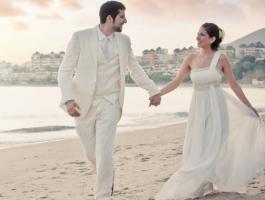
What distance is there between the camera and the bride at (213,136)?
5.79m

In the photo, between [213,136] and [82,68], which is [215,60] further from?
[82,68]

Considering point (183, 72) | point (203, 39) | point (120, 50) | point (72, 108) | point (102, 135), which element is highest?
point (203, 39)

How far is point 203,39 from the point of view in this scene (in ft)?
19.3

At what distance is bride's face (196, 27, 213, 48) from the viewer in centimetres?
587

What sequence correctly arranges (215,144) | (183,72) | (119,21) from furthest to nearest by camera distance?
1. (183,72)
2. (215,144)
3. (119,21)

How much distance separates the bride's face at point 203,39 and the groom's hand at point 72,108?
145 cm

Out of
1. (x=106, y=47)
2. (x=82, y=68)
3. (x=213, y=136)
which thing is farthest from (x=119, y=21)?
(x=213, y=136)

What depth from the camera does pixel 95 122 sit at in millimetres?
5523

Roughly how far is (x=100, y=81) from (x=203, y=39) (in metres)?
1.19

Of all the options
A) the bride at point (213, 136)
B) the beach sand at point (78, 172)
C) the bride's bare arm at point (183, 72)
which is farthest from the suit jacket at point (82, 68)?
the beach sand at point (78, 172)

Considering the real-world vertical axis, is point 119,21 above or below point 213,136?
above

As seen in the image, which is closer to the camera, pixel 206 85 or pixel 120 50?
pixel 120 50

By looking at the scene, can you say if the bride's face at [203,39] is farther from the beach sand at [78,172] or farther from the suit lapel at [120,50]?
the beach sand at [78,172]

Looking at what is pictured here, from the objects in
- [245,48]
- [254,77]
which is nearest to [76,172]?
[254,77]
